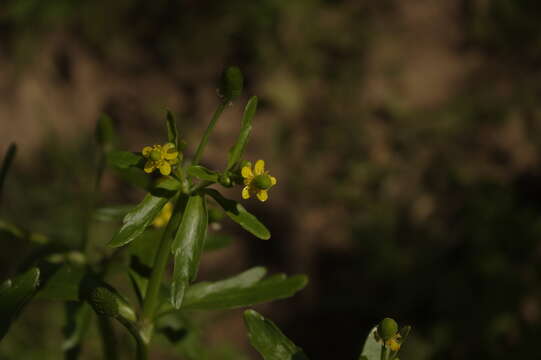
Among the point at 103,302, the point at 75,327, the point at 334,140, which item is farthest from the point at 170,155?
the point at 334,140

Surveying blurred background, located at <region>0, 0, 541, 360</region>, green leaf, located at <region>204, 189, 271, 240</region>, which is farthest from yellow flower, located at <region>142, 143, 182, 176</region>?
blurred background, located at <region>0, 0, 541, 360</region>

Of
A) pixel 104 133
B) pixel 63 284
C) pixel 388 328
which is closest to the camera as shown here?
pixel 388 328

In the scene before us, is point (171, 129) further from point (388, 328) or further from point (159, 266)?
point (388, 328)

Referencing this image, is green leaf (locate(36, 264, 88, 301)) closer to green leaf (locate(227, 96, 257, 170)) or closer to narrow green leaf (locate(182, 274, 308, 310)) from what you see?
narrow green leaf (locate(182, 274, 308, 310))

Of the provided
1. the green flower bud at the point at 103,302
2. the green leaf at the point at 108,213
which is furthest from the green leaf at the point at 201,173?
the green leaf at the point at 108,213

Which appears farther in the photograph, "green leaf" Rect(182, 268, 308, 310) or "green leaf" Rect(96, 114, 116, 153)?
"green leaf" Rect(96, 114, 116, 153)

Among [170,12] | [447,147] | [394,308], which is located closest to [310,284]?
[394,308]

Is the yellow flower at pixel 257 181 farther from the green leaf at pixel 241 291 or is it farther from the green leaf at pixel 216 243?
the green leaf at pixel 216 243

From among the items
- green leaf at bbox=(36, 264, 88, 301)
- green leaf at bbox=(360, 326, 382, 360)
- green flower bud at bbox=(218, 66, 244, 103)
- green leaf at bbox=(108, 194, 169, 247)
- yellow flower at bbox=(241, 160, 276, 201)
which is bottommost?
green leaf at bbox=(36, 264, 88, 301)
